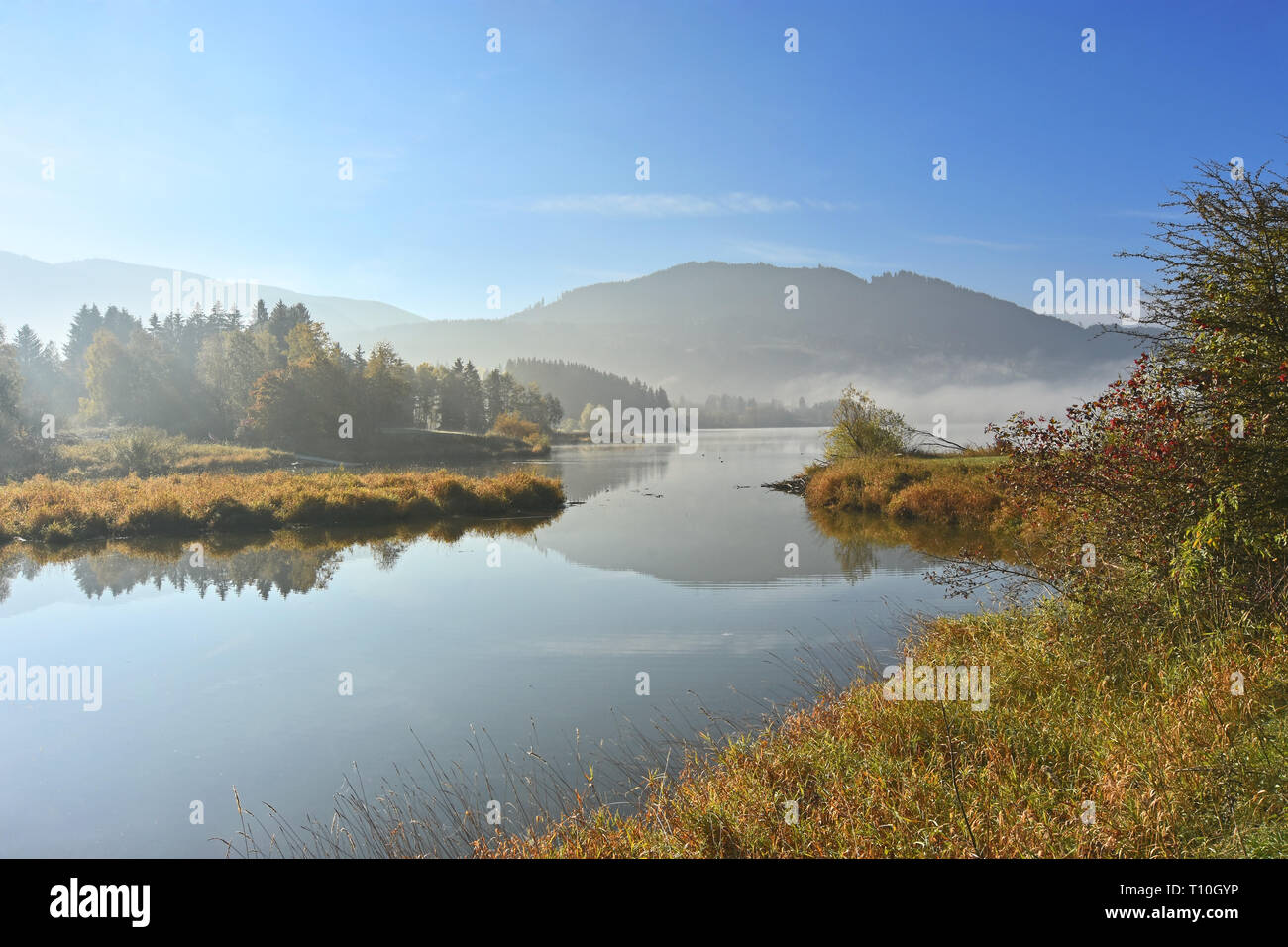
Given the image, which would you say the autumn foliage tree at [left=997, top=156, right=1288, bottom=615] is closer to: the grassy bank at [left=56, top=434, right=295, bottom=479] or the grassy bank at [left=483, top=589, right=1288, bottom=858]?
the grassy bank at [left=483, top=589, right=1288, bottom=858]

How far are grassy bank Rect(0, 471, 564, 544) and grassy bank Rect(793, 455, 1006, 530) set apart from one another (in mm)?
15287

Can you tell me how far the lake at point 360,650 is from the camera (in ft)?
31.8

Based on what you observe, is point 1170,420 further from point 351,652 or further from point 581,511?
point 581,511

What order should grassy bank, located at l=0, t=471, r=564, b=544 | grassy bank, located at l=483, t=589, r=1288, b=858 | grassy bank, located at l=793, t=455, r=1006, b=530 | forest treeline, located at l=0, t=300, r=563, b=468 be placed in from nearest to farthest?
grassy bank, located at l=483, t=589, r=1288, b=858, grassy bank, located at l=0, t=471, r=564, b=544, grassy bank, located at l=793, t=455, r=1006, b=530, forest treeline, located at l=0, t=300, r=563, b=468

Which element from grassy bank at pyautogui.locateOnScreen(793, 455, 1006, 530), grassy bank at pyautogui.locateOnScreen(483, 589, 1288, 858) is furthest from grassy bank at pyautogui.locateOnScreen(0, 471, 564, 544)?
grassy bank at pyautogui.locateOnScreen(483, 589, 1288, 858)

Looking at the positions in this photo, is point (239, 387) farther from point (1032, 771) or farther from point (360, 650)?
point (1032, 771)

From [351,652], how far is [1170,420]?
14740mm

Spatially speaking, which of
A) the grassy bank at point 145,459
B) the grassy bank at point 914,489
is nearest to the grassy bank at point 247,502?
the grassy bank at point 145,459

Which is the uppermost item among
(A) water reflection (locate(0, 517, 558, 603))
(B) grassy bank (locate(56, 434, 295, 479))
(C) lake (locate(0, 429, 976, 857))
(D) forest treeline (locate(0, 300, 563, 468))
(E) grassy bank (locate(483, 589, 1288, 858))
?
(D) forest treeline (locate(0, 300, 563, 468))

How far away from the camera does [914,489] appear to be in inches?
1377

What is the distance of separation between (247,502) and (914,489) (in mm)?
30084

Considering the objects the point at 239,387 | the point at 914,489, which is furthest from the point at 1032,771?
the point at 239,387

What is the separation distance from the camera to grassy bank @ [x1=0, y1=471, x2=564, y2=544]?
2938 centimetres

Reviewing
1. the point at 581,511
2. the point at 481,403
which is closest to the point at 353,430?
the point at 481,403
